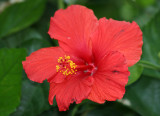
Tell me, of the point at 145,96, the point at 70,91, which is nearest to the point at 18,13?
the point at 70,91

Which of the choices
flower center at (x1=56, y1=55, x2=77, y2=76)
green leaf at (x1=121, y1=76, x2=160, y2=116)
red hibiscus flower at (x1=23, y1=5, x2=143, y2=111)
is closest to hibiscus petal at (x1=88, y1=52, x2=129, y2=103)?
red hibiscus flower at (x1=23, y1=5, x2=143, y2=111)

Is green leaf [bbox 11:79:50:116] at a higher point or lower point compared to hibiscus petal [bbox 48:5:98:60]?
lower

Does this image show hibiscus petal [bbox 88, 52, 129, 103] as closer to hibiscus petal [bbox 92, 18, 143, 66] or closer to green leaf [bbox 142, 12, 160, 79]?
hibiscus petal [bbox 92, 18, 143, 66]

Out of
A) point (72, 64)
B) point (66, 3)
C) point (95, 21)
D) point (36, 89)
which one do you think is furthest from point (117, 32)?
point (66, 3)

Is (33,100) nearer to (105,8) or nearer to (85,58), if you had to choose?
(85,58)

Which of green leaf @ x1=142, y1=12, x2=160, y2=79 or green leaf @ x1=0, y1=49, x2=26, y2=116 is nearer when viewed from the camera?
green leaf @ x1=0, y1=49, x2=26, y2=116

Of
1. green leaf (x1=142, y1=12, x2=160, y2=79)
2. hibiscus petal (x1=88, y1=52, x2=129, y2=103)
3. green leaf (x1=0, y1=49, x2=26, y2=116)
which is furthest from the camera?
green leaf (x1=142, y1=12, x2=160, y2=79)

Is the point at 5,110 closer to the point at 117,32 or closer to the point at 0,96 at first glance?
the point at 0,96
